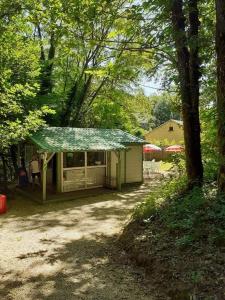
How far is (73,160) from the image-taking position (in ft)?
53.1

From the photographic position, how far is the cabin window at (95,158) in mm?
16875

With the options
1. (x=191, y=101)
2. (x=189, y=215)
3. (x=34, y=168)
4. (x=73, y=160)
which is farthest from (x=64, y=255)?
(x=73, y=160)

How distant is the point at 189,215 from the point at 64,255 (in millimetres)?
3006

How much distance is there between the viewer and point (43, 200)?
44.9 ft

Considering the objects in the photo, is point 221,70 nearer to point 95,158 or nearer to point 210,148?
point 210,148

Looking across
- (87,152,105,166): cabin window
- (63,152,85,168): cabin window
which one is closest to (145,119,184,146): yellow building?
(87,152,105,166): cabin window

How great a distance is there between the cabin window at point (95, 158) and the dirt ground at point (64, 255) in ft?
13.3

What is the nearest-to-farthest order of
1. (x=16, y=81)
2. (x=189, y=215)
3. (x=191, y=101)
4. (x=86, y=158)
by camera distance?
(x=189, y=215) → (x=191, y=101) → (x=16, y=81) → (x=86, y=158)

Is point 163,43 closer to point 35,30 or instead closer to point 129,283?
point 129,283

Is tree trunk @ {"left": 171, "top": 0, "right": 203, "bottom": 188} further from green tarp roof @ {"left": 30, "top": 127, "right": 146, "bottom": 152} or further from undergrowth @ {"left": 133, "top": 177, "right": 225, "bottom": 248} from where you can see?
green tarp roof @ {"left": 30, "top": 127, "right": 146, "bottom": 152}

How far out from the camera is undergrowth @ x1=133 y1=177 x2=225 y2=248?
20.1ft

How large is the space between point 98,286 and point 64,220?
5.50 m

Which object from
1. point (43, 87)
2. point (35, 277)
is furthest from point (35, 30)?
point (35, 277)

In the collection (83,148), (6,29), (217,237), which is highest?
(6,29)
